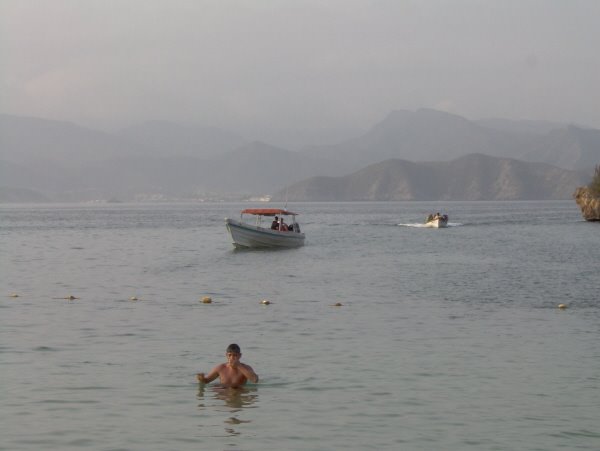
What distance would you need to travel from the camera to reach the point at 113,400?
19.7m

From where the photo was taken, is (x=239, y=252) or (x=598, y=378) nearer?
(x=598, y=378)

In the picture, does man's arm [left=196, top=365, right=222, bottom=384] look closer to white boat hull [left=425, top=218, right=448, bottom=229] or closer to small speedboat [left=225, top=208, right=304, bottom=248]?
small speedboat [left=225, top=208, right=304, bottom=248]

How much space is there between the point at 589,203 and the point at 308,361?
400 ft

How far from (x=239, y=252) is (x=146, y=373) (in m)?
49.7

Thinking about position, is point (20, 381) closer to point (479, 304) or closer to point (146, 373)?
point (146, 373)

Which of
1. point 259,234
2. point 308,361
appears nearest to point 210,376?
point 308,361

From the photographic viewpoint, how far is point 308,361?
24047 millimetres

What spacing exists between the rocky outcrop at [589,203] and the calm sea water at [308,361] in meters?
89.0

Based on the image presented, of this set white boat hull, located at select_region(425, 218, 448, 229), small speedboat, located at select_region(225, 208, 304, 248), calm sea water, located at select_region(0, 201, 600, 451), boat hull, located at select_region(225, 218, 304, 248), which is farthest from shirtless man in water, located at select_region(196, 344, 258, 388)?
white boat hull, located at select_region(425, 218, 448, 229)

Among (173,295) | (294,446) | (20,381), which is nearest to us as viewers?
(294,446)

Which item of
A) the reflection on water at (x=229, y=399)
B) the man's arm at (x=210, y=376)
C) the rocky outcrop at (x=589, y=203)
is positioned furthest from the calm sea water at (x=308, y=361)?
the rocky outcrop at (x=589, y=203)

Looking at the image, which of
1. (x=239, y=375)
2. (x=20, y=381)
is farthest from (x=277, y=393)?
(x=20, y=381)

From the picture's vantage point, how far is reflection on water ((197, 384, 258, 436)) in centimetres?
1897

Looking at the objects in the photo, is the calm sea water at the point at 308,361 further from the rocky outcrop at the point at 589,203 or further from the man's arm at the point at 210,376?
the rocky outcrop at the point at 589,203
